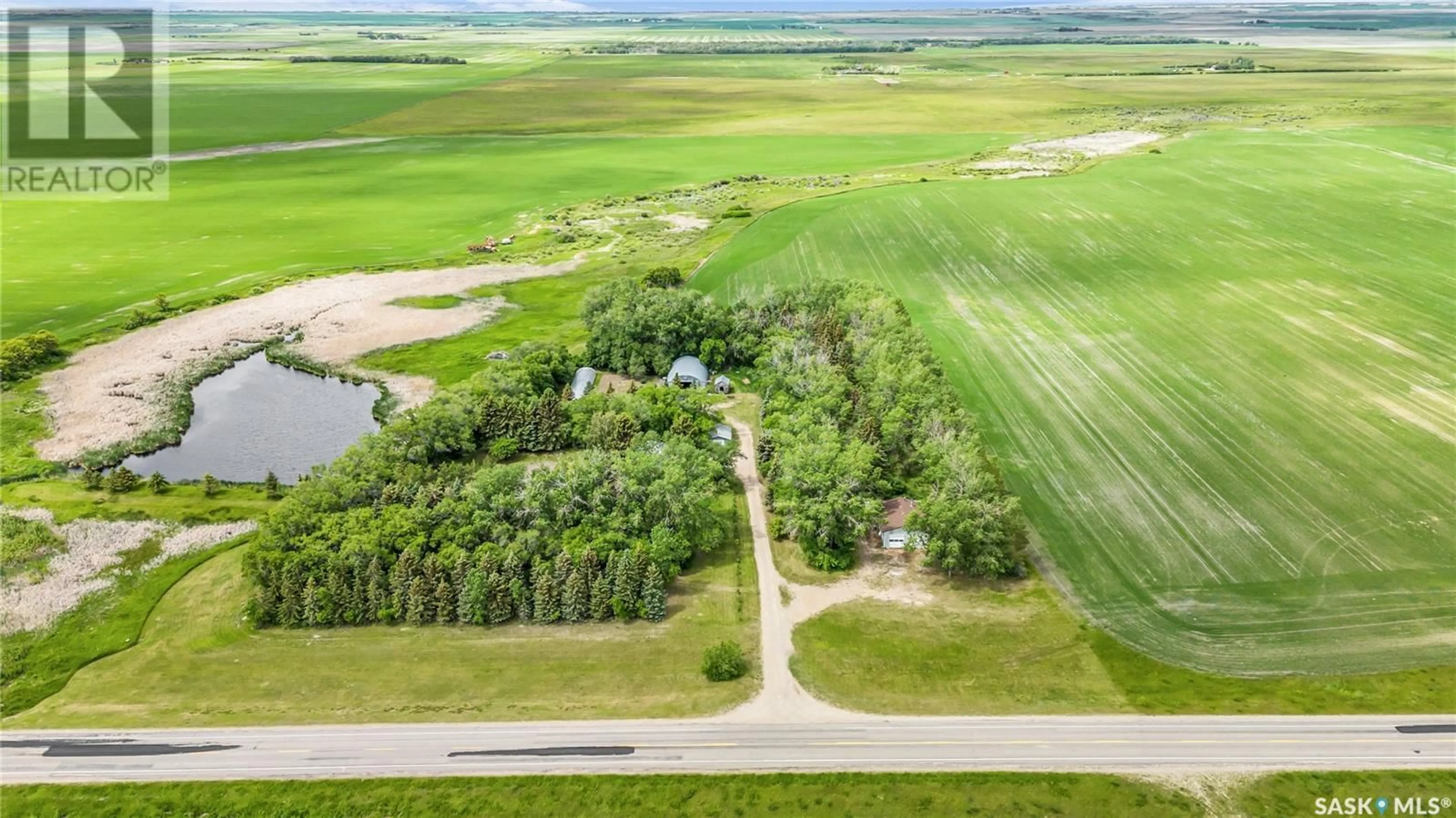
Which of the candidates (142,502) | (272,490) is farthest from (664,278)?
(142,502)

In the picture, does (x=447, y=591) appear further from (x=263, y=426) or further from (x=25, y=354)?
(x=25, y=354)

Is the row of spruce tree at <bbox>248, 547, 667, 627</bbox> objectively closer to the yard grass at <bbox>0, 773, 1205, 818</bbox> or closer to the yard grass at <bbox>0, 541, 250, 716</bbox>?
the yard grass at <bbox>0, 541, 250, 716</bbox>

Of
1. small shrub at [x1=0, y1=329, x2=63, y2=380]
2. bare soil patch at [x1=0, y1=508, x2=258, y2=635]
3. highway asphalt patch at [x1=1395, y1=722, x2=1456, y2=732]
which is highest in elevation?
small shrub at [x1=0, y1=329, x2=63, y2=380]

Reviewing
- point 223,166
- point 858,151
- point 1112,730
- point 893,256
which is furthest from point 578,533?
point 223,166

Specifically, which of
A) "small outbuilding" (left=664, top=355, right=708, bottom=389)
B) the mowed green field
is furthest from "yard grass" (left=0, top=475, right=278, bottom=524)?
the mowed green field

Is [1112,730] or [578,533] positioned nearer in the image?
[1112,730]

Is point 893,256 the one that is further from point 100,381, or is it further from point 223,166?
point 223,166

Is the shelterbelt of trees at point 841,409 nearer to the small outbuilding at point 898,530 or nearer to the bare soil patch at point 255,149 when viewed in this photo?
the small outbuilding at point 898,530
